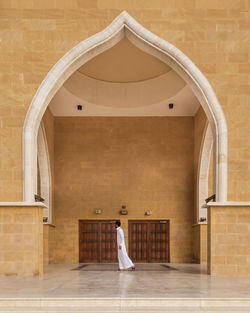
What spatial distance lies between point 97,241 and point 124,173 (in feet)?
8.74

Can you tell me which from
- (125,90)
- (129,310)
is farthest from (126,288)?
(125,90)

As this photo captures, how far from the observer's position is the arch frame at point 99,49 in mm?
9344

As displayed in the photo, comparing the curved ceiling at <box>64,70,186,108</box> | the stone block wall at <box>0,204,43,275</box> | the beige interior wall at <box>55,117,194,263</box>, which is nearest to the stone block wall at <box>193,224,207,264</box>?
the beige interior wall at <box>55,117,194,263</box>

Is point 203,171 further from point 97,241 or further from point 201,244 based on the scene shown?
point 97,241

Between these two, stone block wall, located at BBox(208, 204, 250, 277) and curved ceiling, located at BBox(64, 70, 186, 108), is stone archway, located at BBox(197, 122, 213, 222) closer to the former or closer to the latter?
curved ceiling, located at BBox(64, 70, 186, 108)

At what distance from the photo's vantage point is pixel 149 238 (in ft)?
51.5

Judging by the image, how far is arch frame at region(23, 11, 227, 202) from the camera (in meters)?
9.34

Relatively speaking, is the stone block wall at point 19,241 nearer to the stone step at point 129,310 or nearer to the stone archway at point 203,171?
the stone step at point 129,310

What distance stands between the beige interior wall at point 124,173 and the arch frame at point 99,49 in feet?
20.6

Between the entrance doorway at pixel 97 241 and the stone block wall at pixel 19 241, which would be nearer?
the stone block wall at pixel 19 241

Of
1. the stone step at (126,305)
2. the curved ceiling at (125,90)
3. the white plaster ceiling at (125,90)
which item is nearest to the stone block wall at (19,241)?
the stone step at (126,305)

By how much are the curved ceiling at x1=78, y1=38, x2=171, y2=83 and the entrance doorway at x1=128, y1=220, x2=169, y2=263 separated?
524 centimetres

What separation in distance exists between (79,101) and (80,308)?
32.1 feet

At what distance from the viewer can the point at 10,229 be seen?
913 centimetres
